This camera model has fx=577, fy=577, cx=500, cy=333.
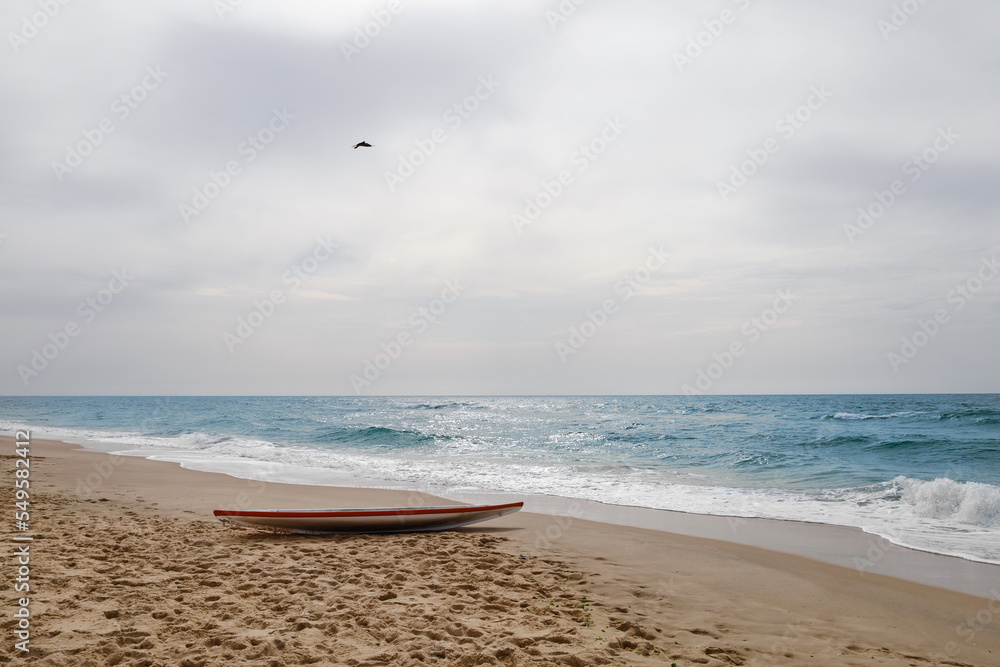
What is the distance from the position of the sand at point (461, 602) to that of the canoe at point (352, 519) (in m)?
0.21

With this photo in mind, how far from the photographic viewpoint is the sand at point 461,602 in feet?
14.1

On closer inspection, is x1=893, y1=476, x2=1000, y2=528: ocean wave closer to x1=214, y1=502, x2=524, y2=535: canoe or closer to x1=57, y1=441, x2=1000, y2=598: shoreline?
x1=57, y1=441, x2=1000, y2=598: shoreline

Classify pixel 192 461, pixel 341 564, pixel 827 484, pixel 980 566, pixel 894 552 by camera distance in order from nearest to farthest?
pixel 341 564
pixel 980 566
pixel 894 552
pixel 827 484
pixel 192 461

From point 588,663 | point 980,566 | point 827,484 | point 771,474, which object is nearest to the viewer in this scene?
point 588,663

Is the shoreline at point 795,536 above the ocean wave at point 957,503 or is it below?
below

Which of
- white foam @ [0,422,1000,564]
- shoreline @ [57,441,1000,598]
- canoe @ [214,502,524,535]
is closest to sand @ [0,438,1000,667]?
canoe @ [214,502,524,535]

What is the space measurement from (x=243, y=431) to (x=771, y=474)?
2968 centimetres

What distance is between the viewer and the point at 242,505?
34.5ft

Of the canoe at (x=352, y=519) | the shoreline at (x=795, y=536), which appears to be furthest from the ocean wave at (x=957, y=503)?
the canoe at (x=352, y=519)

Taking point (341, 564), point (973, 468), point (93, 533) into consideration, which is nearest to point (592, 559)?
point (341, 564)

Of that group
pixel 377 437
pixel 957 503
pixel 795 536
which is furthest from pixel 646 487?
pixel 377 437

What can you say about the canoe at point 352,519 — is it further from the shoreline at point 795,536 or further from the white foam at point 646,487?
the white foam at point 646,487

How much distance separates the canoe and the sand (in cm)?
21

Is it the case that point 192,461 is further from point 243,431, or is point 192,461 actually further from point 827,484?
point 827,484
